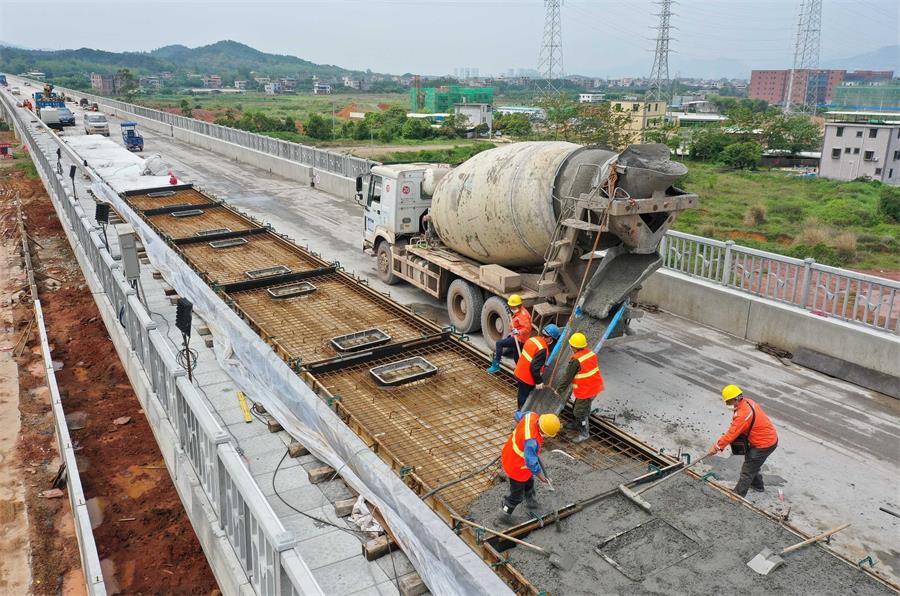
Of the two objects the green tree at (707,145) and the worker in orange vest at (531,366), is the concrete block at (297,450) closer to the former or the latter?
the worker in orange vest at (531,366)

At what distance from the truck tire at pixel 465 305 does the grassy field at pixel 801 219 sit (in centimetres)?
1283

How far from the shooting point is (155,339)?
8.16 m

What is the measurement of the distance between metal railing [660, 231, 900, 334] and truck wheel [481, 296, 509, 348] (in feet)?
10.6

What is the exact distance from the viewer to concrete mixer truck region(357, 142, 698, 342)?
9805 millimetres

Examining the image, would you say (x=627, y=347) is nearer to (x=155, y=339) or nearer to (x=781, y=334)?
(x=781, y=334)

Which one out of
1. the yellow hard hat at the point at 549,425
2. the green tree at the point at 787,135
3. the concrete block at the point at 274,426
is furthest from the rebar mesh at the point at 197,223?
the green tree at the point at 787,135

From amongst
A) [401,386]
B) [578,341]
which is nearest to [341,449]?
[401,386]

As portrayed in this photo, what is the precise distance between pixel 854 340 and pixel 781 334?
4.15ft

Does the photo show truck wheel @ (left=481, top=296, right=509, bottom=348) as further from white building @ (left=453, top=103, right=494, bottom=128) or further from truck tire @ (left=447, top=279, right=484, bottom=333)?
white building @ (left=453, top=103, right=494, bottom=128)

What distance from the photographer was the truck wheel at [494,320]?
11.6 metres

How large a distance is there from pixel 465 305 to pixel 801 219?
21673 millimetres

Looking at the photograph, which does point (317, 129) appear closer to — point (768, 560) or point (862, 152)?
point (862, 152)

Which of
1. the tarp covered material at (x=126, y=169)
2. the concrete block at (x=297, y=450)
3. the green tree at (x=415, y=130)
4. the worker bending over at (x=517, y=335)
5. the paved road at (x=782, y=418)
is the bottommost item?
the paved road at (x=782, y=418)

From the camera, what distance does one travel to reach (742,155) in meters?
49.2
